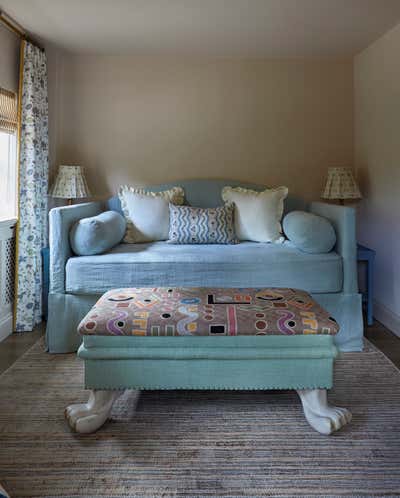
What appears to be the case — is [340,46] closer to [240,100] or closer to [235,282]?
[240,100]

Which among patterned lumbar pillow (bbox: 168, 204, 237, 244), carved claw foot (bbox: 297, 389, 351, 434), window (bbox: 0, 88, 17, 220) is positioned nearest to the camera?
carved claw foot (bbox: 297, 389, 351, 434)

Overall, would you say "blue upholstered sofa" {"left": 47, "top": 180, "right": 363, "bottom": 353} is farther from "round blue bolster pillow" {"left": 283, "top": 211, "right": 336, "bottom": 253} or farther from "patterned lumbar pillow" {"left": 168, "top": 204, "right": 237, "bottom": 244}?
"patterned lumbar pillow" {"left": 168, "top": 204, "right": 237, "bottom": 244}

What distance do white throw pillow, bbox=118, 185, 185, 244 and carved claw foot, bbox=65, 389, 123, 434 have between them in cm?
162

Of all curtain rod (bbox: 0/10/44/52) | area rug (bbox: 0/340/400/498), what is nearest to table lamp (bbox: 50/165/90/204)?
curtain rod (bbox: 0/10/44/52)

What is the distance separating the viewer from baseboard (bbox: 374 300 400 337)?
3029 millimetres

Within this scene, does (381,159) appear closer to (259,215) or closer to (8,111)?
(259,215)

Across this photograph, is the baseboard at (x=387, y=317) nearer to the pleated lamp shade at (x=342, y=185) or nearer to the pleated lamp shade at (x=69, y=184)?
the pleated lamp shade at (x=342, y=185)

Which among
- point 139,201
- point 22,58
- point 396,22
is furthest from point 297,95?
point 22,58

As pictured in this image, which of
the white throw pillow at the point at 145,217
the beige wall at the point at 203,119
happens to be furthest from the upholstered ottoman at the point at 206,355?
the beige wall at the point at 203,119

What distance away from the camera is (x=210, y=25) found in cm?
294

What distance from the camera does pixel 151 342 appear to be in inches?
70.9

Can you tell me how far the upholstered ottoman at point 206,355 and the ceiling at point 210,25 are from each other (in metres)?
1.97

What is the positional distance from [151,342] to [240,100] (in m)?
2.66

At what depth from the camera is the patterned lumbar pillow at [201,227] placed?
3189mm
